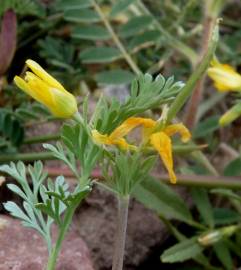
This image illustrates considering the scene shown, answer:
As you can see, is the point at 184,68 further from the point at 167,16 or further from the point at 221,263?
the point at 221,263

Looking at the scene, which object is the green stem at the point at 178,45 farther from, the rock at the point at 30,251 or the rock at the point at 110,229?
the rock at the point at 30,251

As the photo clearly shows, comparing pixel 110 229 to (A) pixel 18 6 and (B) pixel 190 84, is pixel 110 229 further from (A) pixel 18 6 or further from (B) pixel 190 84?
(B) pixel 190 84

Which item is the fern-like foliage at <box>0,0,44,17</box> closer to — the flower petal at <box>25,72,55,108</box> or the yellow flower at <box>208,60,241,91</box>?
the yellow flower at <box>208,60,241,91</box>

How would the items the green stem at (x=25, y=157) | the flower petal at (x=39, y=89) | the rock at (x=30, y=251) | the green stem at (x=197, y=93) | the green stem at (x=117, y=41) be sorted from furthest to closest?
the green stem at (x=117, y=41) < the green stem at (x=197, y=93) < the green stem at (x=25, y=157) < the rock at (x=30, y=251) < the flower petal at (x=39, y=89)

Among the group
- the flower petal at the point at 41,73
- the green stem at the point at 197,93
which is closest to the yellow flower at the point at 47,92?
the flower petal at the point at 41,73

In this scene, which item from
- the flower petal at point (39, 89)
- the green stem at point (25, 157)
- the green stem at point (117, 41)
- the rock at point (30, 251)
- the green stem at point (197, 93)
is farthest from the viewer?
the green stem at point (117, 41)

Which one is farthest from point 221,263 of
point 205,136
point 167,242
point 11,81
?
point 11,81

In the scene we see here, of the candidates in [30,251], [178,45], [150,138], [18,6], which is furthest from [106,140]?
[178,45]
